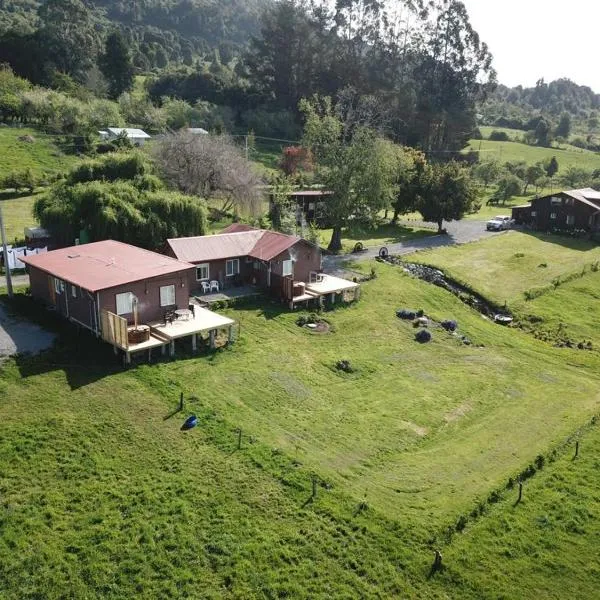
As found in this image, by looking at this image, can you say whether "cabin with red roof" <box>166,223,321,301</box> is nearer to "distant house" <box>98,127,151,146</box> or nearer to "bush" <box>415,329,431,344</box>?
"bush" <box>415,329,431,344</box>

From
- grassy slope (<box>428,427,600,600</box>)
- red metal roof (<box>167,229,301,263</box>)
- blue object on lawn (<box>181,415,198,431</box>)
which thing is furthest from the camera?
red metal roof (<box>167,229,301,263</box>)

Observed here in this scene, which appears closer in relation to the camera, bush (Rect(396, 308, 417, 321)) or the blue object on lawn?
the blue object on lawn

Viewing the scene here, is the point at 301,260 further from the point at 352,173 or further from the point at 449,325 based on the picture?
the point at 352,173

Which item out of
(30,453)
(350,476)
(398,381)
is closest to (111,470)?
(30,453)

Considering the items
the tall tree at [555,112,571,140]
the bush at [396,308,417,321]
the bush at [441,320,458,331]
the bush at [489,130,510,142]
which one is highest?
the tall tree at [555,112,571,140]

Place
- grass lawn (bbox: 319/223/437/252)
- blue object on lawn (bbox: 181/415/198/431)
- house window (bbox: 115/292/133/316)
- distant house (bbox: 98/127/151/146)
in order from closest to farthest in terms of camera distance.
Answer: blue object on lawn (bbox: 181/415/198/431)
house window (bbox: 115/292/133/316)
grass lawn (bbox: 319/223/437/252)
distant house (bbox: 98/127/151/146)

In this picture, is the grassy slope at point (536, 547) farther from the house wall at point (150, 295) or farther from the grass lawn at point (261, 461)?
the house wall at point (150, 295)

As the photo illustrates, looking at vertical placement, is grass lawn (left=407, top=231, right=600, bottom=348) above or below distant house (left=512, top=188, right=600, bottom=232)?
below

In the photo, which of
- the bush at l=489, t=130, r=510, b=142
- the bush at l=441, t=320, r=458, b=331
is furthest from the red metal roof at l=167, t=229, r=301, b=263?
the bush at l=489, t=130, r=510, b=142
